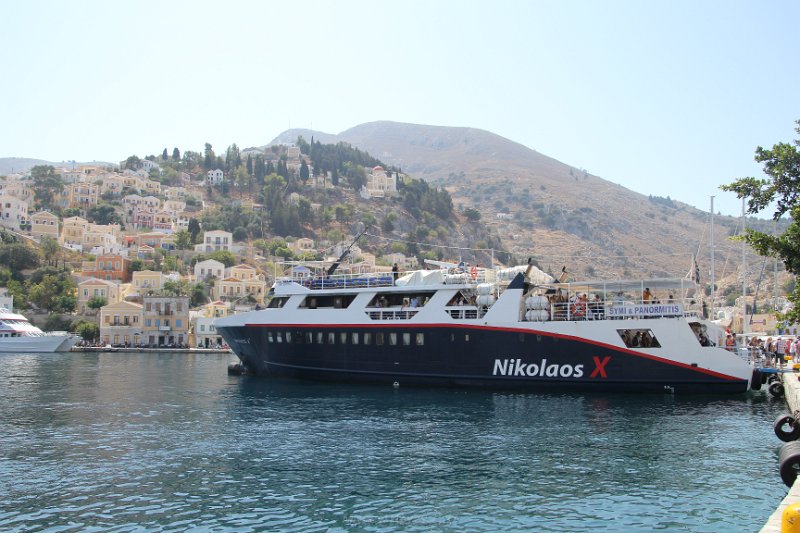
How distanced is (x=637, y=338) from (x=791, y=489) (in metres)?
17.7

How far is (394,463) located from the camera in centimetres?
1777

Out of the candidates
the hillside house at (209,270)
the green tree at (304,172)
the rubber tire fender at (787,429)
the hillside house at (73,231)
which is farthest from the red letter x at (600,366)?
the green tree at (304,172)

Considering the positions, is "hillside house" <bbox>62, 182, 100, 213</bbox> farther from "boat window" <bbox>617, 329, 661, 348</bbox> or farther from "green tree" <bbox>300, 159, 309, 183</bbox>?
"boat window" <bbox>617, 329, 661, 348</bbox>

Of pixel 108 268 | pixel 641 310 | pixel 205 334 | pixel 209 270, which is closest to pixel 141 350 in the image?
pixel 205 334

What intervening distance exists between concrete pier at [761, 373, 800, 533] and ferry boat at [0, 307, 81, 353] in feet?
232

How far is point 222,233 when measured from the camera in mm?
130625

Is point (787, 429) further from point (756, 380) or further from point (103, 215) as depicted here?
point (103, 215)

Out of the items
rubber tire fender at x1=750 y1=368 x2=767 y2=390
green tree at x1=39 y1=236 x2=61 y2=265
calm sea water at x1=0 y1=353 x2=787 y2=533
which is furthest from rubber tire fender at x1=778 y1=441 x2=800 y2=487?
green tree at x1=39 y1=236 x2=61 y2=265

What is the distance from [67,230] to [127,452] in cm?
11582

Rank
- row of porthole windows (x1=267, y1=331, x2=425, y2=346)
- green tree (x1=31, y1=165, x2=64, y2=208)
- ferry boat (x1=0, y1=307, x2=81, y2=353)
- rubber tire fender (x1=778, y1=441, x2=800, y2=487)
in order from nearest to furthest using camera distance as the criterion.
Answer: rubber tire fender (x1=778, y1=441, x2=800, y2=487) → row of porthole windows (x1=267, y1=331, x2=425, y2=346) → ferry boat (x1=0, y1=307, x2=81, y2=353) → green tree (x1=31, y1=165, x2=64, y2=208)

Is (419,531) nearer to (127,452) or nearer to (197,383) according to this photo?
(127,452)

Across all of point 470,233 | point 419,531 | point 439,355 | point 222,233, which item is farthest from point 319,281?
point 470,233

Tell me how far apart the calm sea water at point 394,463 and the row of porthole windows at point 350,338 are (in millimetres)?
2635

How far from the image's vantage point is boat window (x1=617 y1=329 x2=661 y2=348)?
1100 inches
